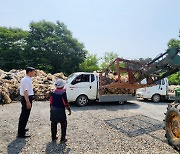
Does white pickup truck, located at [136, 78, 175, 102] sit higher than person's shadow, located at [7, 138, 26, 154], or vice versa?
white pickup truck, located at [136, 78, 175, 102]

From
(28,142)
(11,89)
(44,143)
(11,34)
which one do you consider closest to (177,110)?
(44,143)

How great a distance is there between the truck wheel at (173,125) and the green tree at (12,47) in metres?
32.5

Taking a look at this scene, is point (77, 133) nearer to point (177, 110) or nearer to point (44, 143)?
point (44, 143)

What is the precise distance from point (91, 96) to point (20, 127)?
21.5 feet

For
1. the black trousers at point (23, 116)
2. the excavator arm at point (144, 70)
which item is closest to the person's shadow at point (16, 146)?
the black trousers at point (23, 116)

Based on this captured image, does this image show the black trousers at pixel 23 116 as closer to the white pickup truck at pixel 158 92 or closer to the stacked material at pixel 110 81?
the stacked material at pixel 110 81

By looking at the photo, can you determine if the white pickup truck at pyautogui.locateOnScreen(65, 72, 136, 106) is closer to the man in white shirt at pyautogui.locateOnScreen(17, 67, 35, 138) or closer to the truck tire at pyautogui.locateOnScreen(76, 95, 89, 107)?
the truck tire at pyautogui.locateOnScreen(76, 95, 89, 107)

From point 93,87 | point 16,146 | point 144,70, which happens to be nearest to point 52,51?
point 93,87

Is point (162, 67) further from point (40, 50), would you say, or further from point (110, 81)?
point (40, 50)

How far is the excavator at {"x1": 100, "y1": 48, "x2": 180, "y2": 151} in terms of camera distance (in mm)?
5411

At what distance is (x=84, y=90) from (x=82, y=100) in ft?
1.89

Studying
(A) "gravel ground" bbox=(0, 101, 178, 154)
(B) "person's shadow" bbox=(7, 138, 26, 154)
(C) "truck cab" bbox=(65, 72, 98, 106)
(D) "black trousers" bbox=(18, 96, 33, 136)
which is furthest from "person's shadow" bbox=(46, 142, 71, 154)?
(C) "truck cab" bbox=(65, 72, 98, 106)

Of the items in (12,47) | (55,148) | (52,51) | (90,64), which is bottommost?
(55,148)

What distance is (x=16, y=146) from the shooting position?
18.0 feet
